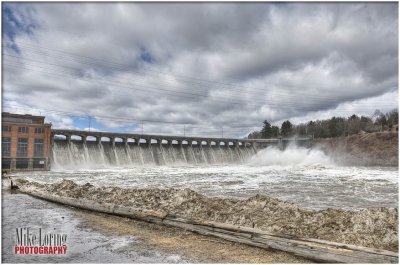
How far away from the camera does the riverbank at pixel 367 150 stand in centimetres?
7462

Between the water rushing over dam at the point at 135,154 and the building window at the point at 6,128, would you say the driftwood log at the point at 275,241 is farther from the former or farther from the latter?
the building window at the point at 6,128

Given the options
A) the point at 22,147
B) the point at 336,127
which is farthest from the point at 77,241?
the point at 336,127

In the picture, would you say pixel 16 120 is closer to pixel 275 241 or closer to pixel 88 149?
pixel 88 149

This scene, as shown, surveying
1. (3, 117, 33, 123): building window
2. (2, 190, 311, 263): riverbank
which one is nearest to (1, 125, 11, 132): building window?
(3, 117, 33, 123): building window

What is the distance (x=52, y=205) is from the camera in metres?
13.7

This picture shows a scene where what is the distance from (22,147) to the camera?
187ft

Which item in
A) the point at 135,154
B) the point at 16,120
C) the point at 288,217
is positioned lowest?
the point at 288,217

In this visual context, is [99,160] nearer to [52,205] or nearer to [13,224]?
[52,205]

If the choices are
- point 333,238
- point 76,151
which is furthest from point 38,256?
point 76,151

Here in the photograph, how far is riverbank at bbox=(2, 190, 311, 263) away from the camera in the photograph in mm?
6504

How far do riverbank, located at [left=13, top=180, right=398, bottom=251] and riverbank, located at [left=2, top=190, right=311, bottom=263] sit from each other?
1068mm

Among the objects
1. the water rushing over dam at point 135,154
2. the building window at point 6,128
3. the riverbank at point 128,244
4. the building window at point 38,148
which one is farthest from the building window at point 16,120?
the riverbank at point 128,244

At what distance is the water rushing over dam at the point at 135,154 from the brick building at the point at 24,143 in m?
2.33

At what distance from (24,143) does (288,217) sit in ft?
197
